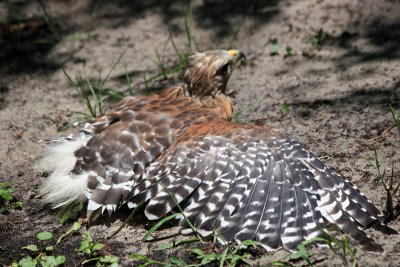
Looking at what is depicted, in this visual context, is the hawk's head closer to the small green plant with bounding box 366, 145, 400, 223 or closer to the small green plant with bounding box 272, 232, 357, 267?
the small green plant with bounding box 366, 145, 400, 223

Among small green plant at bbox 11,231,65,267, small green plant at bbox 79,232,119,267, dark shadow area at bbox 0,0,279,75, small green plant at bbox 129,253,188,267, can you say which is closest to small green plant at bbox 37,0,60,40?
dark shadow area at bbox 0,0,279,75

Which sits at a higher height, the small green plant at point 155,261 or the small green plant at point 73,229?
the small green plant at point 73,229

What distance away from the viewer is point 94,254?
4.84 meters

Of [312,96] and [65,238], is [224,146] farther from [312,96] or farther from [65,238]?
[312,96]

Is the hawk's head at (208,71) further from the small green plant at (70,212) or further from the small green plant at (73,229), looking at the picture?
the small green plant at (73,229)

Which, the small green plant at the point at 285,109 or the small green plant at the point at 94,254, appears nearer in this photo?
the small green plant at the point at 94,254

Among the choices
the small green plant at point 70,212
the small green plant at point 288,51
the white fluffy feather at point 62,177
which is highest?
the small green plant at point 288,51

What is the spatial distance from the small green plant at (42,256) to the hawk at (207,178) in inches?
15.9

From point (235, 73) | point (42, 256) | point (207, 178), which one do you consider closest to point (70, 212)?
point (42, 256)

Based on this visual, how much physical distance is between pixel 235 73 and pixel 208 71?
5.12ft

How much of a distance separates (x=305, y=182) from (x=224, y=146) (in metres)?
0.71

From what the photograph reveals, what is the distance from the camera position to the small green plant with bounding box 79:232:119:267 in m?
4.72

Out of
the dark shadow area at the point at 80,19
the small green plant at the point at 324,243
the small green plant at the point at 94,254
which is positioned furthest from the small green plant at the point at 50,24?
the small green plant at the point at 324,243

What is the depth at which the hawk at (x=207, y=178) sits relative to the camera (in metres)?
4.76
